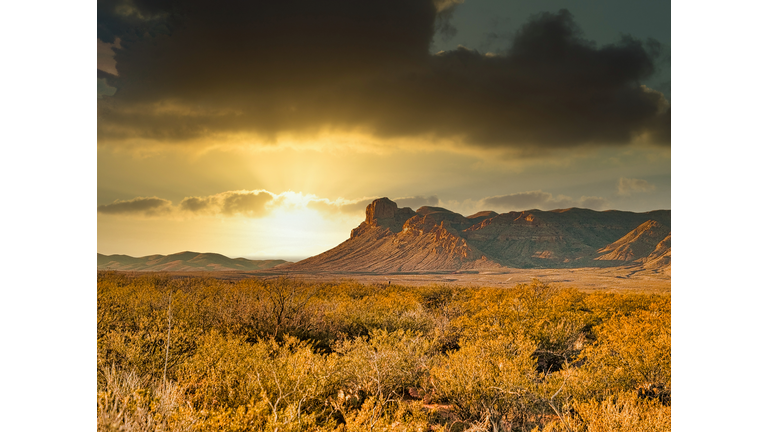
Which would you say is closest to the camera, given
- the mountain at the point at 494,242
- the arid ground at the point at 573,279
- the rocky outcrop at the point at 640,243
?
the arid ground at the point at 573,279

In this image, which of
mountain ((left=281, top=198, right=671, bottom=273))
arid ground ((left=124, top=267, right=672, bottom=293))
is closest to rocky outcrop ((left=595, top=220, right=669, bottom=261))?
mountain ((left=281, top=198, right=671, bottom=273))

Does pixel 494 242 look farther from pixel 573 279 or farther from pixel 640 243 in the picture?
pixel 573 279

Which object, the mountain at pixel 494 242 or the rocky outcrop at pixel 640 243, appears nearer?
the rocky outcrop at pixel 640 243

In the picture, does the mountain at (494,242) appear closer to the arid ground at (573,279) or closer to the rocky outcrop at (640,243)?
the rocky outcrop at (640,243)

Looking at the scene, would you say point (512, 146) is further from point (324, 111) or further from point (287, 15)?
point (287, 15)

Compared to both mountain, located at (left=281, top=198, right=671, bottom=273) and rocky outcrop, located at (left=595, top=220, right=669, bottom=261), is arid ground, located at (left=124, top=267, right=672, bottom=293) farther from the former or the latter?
rocky outcrop, located at (left=595, top=220, right=669, bottom=261)

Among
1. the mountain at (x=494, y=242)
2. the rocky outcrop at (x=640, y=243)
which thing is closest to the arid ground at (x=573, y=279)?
the mountain at (x=494, y=242)

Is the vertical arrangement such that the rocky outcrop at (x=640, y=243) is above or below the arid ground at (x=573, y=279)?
above

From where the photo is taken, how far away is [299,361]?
4387 millimetres

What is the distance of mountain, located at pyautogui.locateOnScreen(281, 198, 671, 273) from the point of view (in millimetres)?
65062

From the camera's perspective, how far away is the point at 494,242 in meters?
85.7

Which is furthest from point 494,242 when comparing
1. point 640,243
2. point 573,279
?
point 573,279

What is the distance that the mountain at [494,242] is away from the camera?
213 ft
